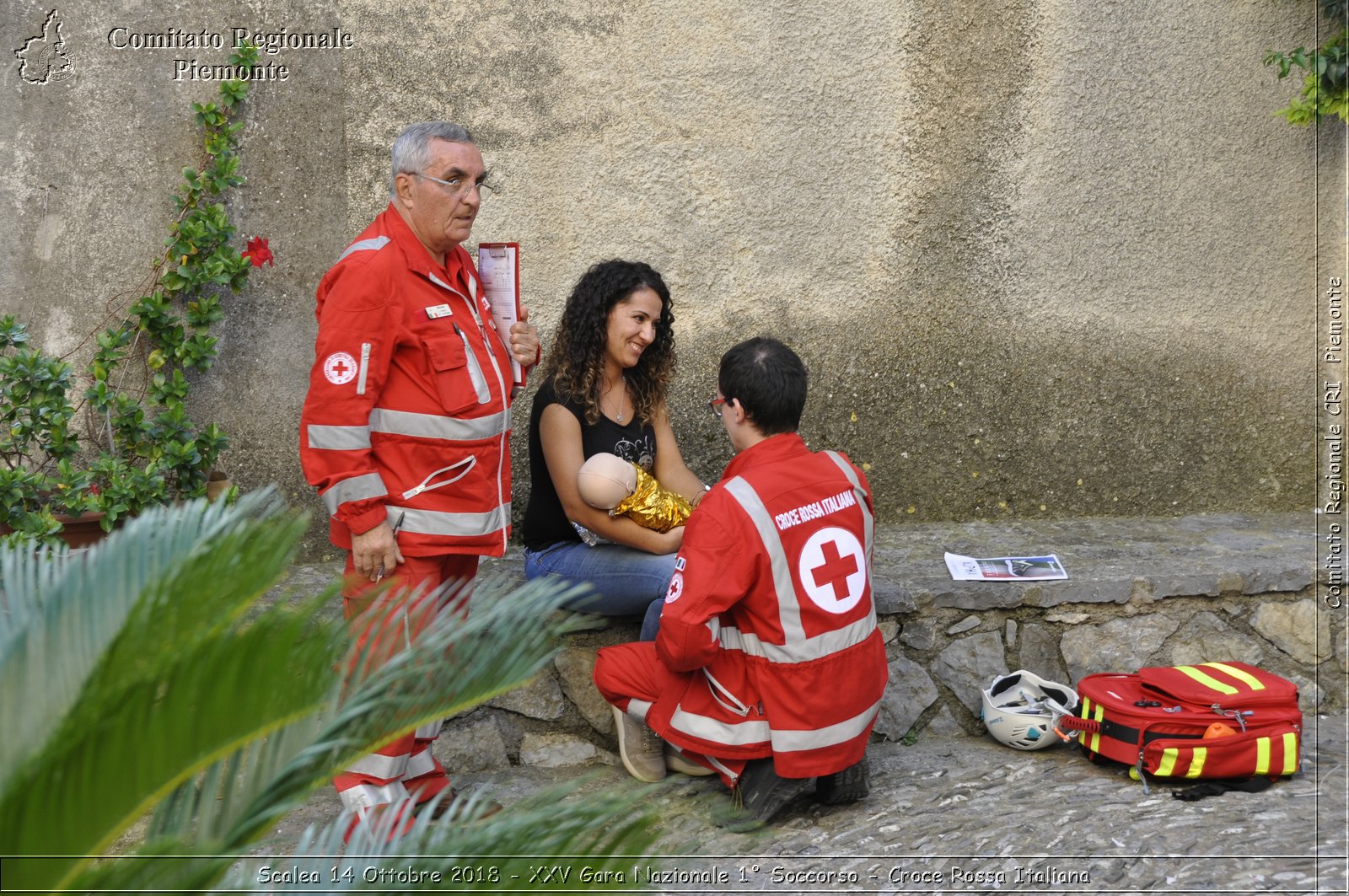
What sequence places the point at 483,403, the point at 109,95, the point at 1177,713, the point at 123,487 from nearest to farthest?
the point at 483,403, the point at 1177,713, the point at 123,487, the point at 109,95

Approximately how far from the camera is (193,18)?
4238 millimetres

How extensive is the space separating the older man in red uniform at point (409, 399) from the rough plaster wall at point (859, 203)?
138 cm

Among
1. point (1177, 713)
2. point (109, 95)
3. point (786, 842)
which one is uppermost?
point (109, 95)

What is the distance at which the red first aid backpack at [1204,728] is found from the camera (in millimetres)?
3504

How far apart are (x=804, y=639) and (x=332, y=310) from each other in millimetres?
1475

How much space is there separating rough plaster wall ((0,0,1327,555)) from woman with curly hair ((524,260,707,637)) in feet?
2.84

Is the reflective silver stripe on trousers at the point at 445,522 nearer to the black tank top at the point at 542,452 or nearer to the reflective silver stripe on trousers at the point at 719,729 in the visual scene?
the black tank top at the point at 542,452

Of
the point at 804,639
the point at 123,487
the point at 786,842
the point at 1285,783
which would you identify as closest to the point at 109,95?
the point at 123,487

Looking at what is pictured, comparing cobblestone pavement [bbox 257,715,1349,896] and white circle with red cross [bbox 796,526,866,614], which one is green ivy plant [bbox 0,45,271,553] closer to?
cobblestone pavement [bbox 257,715,1349,896]

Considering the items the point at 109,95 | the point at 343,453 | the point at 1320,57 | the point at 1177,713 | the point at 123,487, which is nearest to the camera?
the point at 343,453

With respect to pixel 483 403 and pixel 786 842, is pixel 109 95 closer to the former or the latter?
pixel 483 403

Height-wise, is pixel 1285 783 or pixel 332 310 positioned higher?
pixel 332 310

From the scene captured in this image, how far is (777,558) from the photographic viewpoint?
3.13 metres

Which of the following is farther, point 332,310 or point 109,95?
point 109,95
